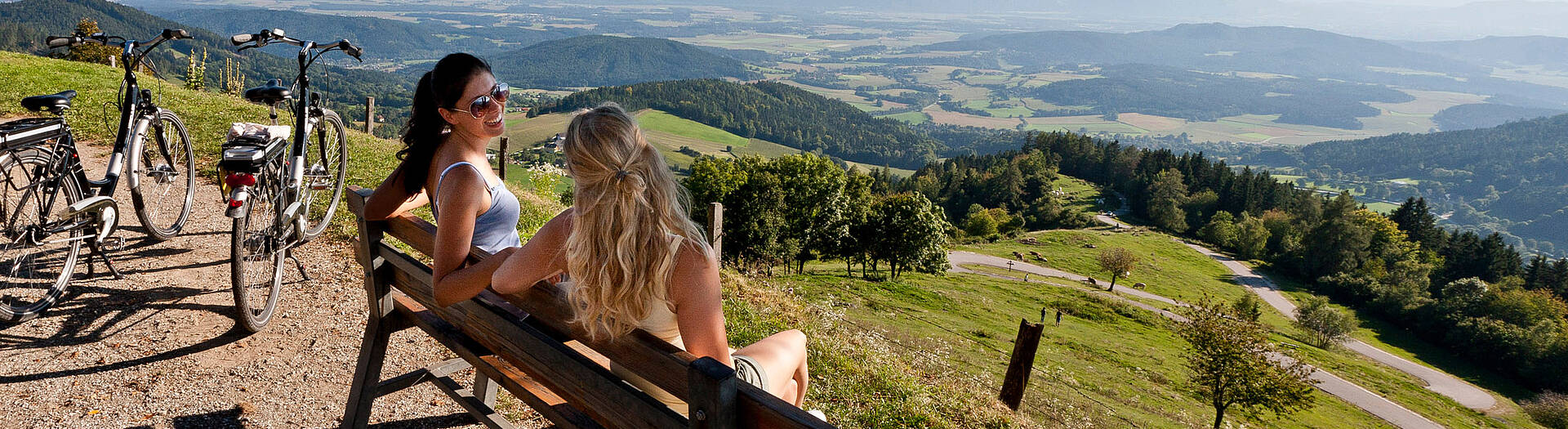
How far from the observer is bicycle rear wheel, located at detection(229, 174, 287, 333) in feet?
15.3

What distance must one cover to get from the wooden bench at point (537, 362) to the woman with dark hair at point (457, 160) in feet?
0.47

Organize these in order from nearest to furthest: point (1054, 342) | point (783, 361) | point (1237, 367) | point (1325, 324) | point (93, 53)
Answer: point (783, 361), point (1237, 367), point (93, 53), point (1054, 342), point (1325, 324)

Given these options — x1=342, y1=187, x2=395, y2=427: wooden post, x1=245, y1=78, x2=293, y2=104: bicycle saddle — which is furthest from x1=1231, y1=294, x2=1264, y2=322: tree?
x1=342, y1=187, x2=395, y2=427: wooden post

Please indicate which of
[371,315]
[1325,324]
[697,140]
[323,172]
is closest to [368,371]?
[371,315]

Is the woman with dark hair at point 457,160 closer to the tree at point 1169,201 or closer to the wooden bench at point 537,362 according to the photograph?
the wooden bench at point 537,362

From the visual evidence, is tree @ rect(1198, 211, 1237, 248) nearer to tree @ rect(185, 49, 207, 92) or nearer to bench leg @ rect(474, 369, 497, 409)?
tree @ rect(185, 49, 207, 92)

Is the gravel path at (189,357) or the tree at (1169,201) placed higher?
the gravel path at (189,357)

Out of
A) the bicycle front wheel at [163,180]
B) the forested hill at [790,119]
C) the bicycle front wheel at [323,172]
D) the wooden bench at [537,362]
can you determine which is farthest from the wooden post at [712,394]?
the forested hill at [790,119]

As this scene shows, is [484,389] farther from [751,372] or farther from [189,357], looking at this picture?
[751,372]

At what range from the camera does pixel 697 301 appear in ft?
7.96

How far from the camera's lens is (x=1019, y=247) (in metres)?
73.7

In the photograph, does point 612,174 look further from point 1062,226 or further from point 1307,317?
point 1062,226

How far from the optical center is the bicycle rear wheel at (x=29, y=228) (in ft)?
15.7

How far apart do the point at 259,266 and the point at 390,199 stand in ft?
8.05
